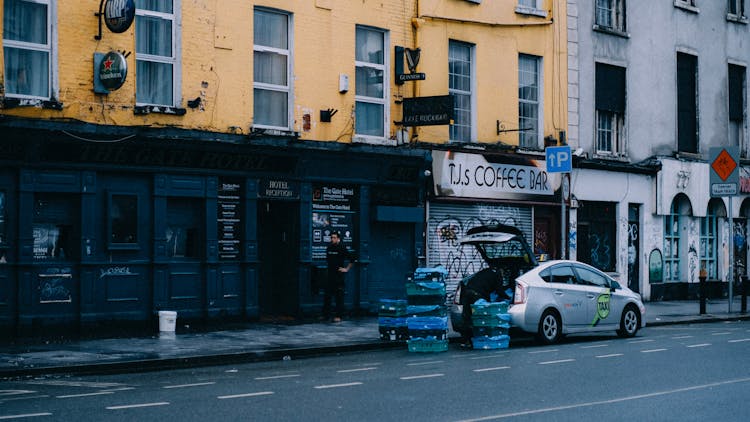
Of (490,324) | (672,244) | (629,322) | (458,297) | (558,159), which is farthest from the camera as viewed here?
(672,244)

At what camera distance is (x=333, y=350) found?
19188mm

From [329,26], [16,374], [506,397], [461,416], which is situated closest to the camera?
[461,416]

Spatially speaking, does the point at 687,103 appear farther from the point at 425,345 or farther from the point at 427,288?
the point at 425,345

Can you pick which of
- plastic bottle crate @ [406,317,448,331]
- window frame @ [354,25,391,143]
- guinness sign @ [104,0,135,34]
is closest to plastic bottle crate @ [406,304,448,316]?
plastic bottle crate @ [406,317,448,331]

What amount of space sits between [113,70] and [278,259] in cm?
633

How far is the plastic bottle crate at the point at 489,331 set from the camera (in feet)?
63.1

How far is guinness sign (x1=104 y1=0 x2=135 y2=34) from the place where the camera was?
64.6 feet

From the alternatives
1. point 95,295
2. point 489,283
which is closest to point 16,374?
point 95,295

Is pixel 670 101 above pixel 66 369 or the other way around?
above

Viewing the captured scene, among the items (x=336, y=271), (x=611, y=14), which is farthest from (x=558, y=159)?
(x=611, y=14)

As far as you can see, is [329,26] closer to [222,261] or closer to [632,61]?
[222,261]

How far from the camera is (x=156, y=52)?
Result: 21.7 metres

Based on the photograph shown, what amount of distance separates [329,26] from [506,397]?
14168mm

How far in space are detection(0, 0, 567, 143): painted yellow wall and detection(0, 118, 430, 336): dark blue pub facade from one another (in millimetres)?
550
